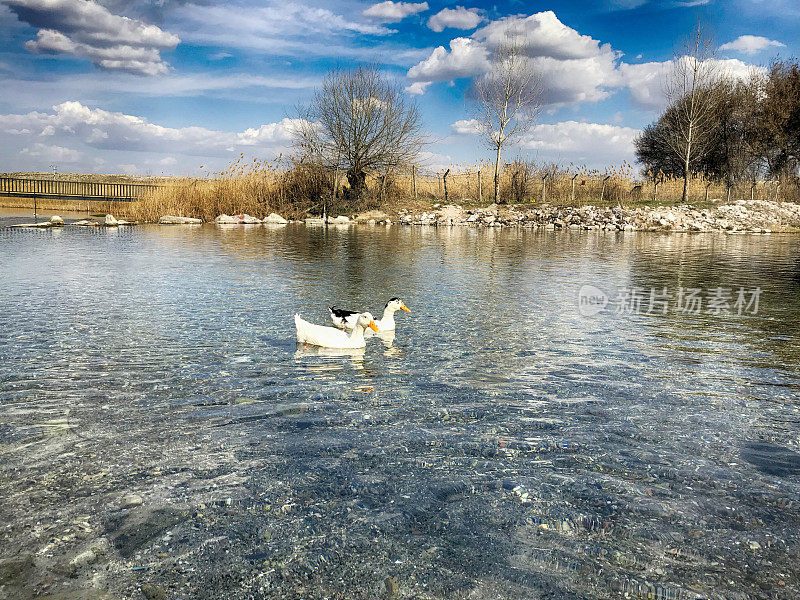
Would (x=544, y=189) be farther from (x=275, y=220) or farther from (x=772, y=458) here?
(x=772, y=458)

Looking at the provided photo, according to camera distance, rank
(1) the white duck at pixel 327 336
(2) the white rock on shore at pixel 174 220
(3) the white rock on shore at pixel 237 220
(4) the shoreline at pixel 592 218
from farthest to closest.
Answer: (4) the shoreline at pixel 592 218
(3) the white rock on shore at pixel 237 220
(2) the white rock on shore at pixel 174 220
(1) the white duck at pixel 327 336

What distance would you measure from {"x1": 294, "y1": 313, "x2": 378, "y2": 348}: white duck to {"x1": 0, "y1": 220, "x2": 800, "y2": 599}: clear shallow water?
0.21 m

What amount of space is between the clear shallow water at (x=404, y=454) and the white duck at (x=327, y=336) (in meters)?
0.21

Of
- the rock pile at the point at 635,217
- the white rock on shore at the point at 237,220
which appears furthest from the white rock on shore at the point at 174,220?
the rock pile at the point at 635,217

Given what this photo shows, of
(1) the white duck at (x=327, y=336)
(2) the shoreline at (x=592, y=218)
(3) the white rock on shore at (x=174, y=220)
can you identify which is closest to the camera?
(1) the white duck at (x=327, y=336)

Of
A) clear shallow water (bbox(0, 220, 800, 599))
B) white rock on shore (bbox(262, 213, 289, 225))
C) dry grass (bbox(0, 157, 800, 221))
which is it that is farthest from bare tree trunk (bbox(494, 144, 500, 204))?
clear shallow water (bbox(0, 220, 800, 599))

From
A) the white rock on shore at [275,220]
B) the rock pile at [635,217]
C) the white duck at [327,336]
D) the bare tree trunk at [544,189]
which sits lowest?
the white duck at [327,336]

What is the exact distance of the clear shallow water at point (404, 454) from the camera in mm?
2869

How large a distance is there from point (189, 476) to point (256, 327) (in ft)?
13.7

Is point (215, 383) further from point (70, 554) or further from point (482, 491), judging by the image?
point (482, 491)

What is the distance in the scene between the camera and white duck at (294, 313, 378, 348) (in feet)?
22.1

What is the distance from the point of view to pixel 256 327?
775 centimetres

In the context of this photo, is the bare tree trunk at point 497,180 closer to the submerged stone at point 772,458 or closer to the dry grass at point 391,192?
the dry grass at point 391,192

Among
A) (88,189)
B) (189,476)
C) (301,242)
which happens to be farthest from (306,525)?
(88,189)
